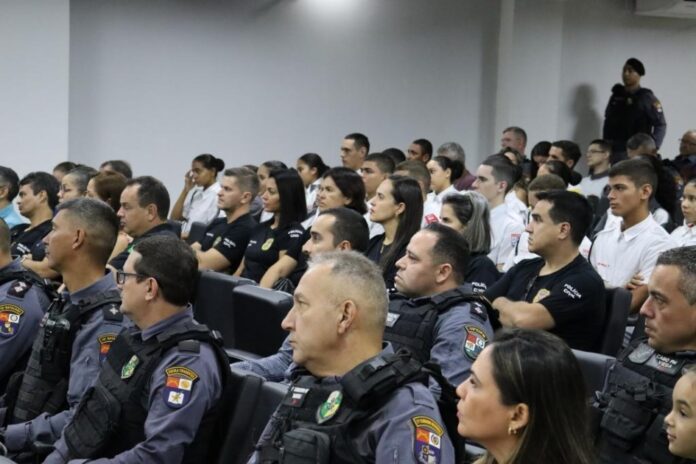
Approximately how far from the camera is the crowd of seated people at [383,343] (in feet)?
7.07

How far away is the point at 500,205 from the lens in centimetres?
616

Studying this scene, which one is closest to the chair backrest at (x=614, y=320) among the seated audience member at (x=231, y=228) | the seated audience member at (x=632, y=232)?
the seated audience member at (x=632, y=232)

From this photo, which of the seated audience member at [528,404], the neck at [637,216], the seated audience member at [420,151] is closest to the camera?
the seated audience member at [528,404]

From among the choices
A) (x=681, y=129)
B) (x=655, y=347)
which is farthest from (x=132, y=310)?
(x=681, y=129)

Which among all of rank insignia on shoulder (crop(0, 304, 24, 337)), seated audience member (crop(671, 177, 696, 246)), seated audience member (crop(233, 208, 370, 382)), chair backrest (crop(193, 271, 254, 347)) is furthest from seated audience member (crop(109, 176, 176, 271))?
seated audience member (crop(671, 177, 696, 246))

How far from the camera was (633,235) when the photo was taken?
15.4ft

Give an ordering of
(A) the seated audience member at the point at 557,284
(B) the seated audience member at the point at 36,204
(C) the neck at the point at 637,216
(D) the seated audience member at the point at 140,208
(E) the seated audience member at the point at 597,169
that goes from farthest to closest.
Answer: (E) the seated audience member at the point at 597,169 < (B) the seated audience member at the point at 36,204 < (D) the seated audience member at the point at 140,208 < (C) the neck at the point at 637,216 < (A) the seated audience member at the point at 557,284

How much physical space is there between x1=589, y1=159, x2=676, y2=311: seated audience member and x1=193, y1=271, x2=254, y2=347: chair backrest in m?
1.80

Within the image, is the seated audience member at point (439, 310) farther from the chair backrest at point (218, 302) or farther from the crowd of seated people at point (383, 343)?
the chair backrest at point (218, 302)

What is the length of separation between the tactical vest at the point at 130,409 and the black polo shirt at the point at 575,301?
1580 mm

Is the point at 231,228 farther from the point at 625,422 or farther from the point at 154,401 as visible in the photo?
the point at 625,422

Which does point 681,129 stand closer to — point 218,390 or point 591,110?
point 591,110

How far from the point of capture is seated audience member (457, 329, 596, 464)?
5.94 ft

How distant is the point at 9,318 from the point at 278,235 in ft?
7.44
